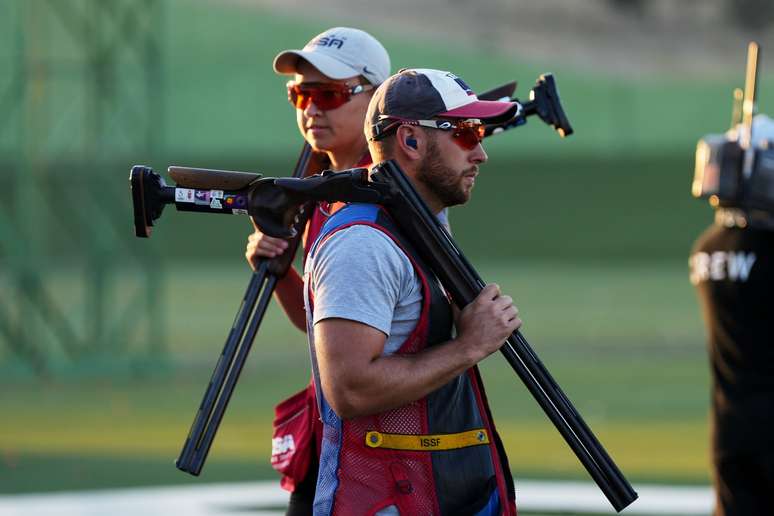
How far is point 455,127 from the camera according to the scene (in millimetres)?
4074

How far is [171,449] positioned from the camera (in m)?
10.9

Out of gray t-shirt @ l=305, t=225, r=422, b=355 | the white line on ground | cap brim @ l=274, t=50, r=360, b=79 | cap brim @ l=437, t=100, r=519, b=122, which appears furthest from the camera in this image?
the white line on ground

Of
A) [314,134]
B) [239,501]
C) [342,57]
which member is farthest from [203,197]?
[239,501]

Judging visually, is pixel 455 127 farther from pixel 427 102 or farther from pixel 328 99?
pixel 328 99

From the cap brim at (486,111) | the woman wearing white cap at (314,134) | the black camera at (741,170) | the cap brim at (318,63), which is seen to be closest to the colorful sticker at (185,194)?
the cap brim at (486,111)

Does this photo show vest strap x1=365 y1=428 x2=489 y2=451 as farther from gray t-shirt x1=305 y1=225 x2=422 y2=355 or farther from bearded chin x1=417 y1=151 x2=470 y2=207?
bearded chin x1=417 y1=151 x2=470 y2=207

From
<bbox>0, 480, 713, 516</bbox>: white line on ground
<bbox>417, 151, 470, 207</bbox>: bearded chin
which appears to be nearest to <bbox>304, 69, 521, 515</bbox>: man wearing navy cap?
<bbox>417, 151, 470, 207</bbox>: bearded chin

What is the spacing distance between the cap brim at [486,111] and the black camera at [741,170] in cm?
145

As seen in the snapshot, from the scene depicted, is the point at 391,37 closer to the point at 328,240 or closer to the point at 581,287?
the point at 581,287

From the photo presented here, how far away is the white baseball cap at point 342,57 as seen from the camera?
17.2 feet

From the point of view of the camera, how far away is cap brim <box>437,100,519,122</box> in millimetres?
4062

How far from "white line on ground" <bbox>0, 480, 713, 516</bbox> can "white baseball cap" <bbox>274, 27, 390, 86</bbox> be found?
3614mm

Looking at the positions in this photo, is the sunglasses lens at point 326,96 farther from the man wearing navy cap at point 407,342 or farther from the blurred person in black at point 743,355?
the blurred person in black at point 743,355

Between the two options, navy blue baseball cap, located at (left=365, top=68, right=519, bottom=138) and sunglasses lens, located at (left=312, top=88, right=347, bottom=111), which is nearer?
navy blue baseball cap, located at (left=365, top=68, right=519, bottom=138)
